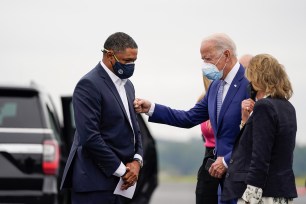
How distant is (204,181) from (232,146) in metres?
1.01

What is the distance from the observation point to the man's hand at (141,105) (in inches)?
329

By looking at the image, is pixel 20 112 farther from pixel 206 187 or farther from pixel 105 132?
pixel 105 132

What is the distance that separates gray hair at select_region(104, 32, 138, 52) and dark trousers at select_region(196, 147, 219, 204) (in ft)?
5.73

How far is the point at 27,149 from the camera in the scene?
10195mm

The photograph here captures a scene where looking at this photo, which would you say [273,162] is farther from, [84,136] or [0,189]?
[0,189]

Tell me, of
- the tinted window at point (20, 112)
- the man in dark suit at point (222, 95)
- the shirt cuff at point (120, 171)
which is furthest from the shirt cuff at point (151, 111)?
the tinted window at point (20, 112)

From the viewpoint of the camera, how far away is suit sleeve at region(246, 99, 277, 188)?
7500 mm

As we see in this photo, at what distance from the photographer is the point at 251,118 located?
7.65 m

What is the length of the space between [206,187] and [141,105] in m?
1.09

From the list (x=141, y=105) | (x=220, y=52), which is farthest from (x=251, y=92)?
(x=141, y=105)

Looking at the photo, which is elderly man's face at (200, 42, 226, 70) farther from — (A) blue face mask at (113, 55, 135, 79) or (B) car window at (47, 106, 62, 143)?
(B) car window at (47, 106, 62, 143)

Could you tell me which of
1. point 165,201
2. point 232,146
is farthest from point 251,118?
point 165,201

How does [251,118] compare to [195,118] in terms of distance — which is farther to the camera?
[195,118]

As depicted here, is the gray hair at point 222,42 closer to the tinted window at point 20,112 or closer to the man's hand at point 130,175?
the man's hand at point 130,175
